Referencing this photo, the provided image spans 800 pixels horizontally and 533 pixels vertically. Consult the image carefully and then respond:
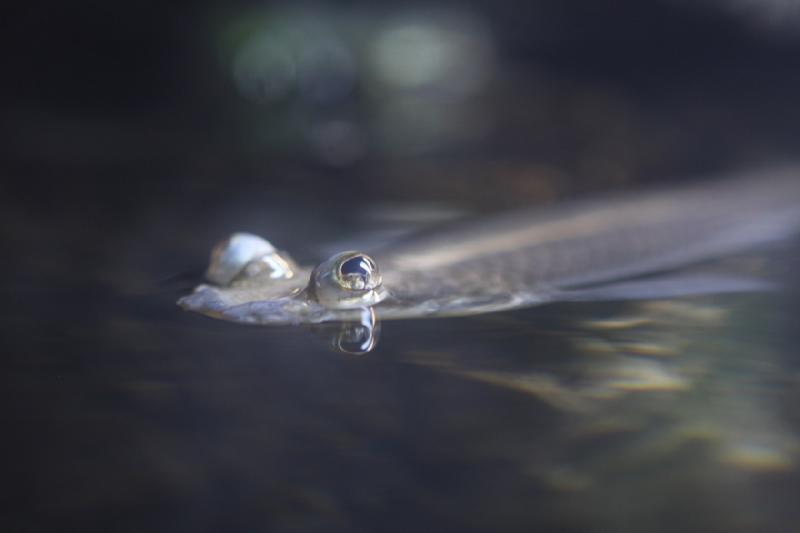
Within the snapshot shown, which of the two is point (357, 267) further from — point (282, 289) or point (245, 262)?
point (245, 262)

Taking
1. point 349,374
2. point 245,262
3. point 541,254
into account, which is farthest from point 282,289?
point 541,254

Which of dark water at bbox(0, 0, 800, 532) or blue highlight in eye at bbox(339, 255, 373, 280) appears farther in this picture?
blue highlight in eye at bbox(339, 255, 373, 280)

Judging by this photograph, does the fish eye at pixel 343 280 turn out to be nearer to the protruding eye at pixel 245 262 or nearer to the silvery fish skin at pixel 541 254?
the silvery fish skin at pixel 541 254

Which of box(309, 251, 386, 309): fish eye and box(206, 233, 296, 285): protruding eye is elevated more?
box(206, 233, 296, 285): protruding eye

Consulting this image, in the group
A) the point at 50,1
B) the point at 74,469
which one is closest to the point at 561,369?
the point at 74,469

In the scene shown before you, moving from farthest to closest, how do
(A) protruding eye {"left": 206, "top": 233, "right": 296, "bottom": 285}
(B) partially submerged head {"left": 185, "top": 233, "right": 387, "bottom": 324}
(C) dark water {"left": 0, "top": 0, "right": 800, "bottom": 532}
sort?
(A) protruding eye {"left": 206, "top": 233, "right": 296, "bottom": 285}, (B) partially submerged head {"left": 185, "top": 233, "right": 387, "bottom": 324}, (C) dark water {"left": 0, "top": 0, "right": 800, "bottom": 532}

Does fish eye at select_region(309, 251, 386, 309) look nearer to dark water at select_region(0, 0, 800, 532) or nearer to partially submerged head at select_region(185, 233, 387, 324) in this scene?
partially submerged head at select_region(185, 233, 387, 324)

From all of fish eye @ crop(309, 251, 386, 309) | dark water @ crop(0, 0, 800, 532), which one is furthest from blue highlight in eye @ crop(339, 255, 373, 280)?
dark water @ crop(0, 0, 800, 532)
